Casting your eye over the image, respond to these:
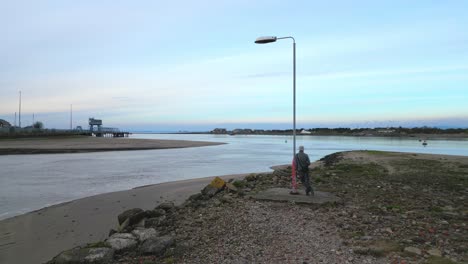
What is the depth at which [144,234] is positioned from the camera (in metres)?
8.40

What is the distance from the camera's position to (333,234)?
26.2 ft

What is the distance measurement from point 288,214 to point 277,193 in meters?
2.74

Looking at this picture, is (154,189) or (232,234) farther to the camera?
(154,189)

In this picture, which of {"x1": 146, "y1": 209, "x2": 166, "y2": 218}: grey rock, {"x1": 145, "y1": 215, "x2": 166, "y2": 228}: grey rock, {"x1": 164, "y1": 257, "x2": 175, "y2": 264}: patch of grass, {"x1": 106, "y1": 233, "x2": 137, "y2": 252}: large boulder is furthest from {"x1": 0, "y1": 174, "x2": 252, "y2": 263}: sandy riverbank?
{"x1": 164, "y1": 257, "x2": 175, "y2": 264}: patch of grass

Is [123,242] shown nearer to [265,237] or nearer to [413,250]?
[265,237]

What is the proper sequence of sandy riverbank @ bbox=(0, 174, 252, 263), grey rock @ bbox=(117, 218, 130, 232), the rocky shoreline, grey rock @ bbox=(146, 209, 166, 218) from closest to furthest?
the rocky shoreline → sandy riverbank @ bbox=(0, 174, 252, 263) → grey rock @ bbox=(117, 218, 130, 232) → grey rock @ bbox=(146, 209, 166, 218)

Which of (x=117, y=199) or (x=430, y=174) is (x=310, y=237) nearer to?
(x=117, y=199)

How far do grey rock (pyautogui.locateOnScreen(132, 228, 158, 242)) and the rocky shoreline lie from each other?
2 centimetres

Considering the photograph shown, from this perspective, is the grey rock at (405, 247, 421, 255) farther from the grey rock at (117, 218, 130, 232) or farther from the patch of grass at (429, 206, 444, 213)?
the grey rock at (117, 218, 130, 232)

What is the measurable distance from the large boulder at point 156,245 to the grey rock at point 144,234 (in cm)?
50

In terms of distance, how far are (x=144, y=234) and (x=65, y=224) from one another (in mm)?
5217

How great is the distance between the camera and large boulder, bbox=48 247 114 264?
23.1 feet

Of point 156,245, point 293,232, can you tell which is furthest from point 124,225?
point 293,232

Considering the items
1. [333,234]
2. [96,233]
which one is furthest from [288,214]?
[96,233]
